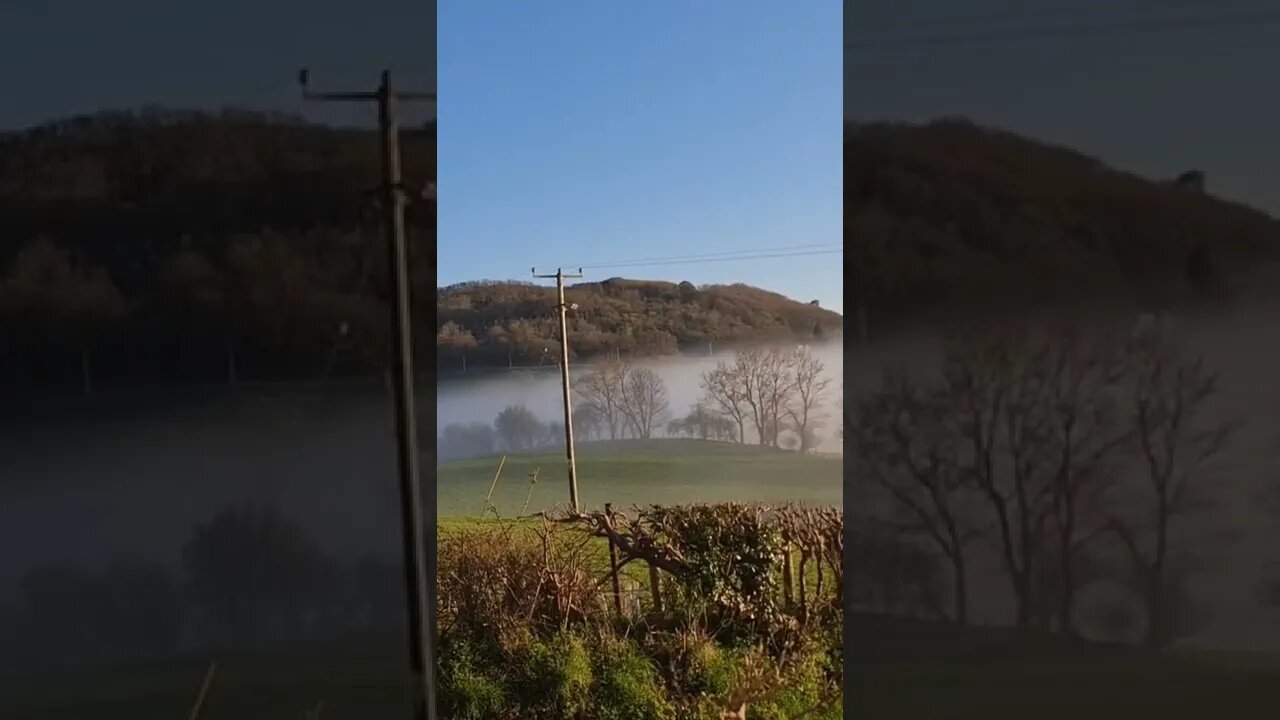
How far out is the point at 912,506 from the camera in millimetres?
2275

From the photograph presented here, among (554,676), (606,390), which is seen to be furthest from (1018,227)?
(554,676)

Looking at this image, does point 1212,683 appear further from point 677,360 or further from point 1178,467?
point 677,360

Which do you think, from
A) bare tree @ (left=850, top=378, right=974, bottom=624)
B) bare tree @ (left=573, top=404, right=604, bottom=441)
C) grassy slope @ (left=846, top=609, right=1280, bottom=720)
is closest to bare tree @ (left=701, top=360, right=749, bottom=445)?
bare tree @ (left=573, top=404, right=604, bottom=441)

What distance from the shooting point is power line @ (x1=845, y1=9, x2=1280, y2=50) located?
7.17 feet

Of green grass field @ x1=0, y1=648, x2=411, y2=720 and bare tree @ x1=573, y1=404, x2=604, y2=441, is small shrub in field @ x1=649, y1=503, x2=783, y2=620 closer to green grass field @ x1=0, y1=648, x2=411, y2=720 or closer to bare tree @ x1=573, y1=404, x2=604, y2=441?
bare tree @ x1=573, y1=404, x2=604, y2=441

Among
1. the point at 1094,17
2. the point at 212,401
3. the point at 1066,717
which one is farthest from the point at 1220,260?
the point at 212,401

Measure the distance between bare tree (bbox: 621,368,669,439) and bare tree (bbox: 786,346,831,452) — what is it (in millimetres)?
473

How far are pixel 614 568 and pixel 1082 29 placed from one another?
7.71 feet

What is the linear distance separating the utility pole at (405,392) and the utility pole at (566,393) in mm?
923

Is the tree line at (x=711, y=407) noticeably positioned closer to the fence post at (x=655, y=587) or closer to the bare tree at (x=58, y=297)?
the fence post at (x=655, y=587)

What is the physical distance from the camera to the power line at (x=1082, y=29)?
86.0 inches

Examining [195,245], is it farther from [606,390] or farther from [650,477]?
[650,477]

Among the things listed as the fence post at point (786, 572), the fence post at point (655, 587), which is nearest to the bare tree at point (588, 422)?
the fence post at point (655, 587)

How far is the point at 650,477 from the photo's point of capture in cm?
329
